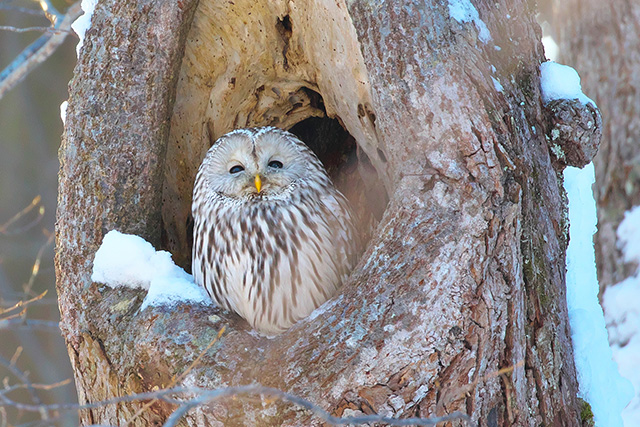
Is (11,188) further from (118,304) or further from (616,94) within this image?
(616,94)

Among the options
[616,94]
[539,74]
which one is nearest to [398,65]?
[539,74]

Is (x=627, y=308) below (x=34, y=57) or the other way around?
below

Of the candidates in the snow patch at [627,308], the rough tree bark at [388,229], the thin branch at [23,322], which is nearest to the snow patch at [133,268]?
the rough tree bark at [388,229]

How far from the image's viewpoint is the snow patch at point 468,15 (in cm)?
264

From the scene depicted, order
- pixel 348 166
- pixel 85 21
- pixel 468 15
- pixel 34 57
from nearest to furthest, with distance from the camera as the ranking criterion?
1. pixel 468 15
2. pixel 85 21
3. pixel 348 166
4. pixel 34 57

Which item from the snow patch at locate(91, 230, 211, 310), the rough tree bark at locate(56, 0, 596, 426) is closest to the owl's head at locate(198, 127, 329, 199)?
the rough tree bark at locate(56, 0, 596, 426)

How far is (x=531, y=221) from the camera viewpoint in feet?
8.63

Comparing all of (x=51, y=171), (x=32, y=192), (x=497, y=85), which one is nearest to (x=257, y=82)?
(x=497, y=85)

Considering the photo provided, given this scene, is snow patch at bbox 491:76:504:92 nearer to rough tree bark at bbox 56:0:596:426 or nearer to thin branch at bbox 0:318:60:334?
rough tree bark at bbox 56:0:596:426

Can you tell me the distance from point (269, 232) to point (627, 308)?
96.1 inches

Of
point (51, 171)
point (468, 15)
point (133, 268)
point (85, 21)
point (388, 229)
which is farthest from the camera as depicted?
point (51, 171)

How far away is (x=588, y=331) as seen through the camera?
2.84 metres

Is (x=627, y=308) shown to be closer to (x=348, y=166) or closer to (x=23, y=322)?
(x=348, y=166)

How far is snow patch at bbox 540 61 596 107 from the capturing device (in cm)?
290
